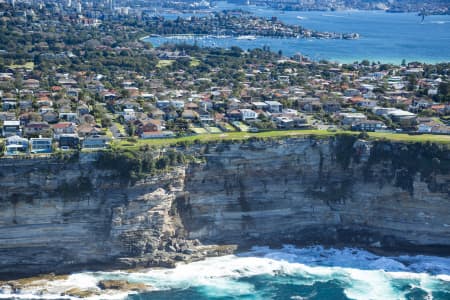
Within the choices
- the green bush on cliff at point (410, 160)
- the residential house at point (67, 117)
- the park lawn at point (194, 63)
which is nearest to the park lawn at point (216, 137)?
the green bush on cliff at point (410, 160)

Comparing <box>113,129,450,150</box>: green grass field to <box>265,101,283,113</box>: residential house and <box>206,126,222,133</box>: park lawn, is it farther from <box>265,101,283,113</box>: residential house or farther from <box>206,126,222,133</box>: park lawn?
<box>265,101,283,113</box>: residential house

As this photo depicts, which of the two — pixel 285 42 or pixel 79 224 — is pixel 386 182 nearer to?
pixel 79 224

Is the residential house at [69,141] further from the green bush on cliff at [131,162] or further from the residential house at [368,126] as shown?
the residential house at [368,126]

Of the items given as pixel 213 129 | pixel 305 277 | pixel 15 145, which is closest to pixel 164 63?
pixel 213 129

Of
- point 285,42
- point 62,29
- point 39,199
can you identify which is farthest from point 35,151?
point 285,42

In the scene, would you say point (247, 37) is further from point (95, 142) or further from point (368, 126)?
point (95, 142)

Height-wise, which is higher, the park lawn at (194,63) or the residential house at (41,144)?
the park lawn at (194,63)

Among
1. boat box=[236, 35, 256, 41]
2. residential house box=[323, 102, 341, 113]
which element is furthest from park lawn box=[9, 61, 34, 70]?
boat box=[236, 35, 256, 41]
